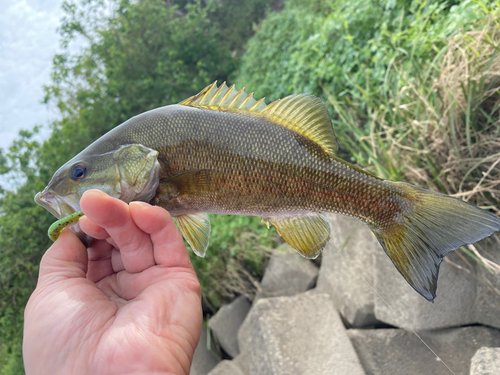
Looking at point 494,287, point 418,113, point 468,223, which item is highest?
point 418,113

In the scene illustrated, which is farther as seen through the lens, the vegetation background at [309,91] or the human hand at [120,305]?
the vegetation background at [309,91]

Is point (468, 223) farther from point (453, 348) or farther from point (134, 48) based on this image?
point (134, 48)

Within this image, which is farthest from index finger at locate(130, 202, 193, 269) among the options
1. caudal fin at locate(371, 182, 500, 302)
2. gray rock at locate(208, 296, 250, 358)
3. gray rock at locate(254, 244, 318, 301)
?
gray rock at locate(208, 296, 250, 358)

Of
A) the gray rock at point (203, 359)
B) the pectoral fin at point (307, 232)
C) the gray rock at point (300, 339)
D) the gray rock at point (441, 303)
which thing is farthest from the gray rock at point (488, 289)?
the gray rock at point (203, 359)

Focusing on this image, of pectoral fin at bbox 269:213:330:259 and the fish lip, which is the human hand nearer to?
the fish lip

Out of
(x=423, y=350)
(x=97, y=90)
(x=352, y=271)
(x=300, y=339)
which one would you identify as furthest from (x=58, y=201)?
(x=97, y=90)

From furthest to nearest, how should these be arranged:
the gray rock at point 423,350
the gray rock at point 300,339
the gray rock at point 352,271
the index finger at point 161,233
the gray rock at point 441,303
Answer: the gray rock at point 352,271, the gray rock at point 300,339, the gray rock at point 441,303, the gray rock at point 423,350, the index finger at point 161,233

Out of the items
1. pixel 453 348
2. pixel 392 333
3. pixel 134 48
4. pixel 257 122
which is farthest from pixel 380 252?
pixel 134 48

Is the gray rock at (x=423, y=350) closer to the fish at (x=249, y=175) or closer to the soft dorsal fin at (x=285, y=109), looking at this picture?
the fish at (x=249, y=175)
